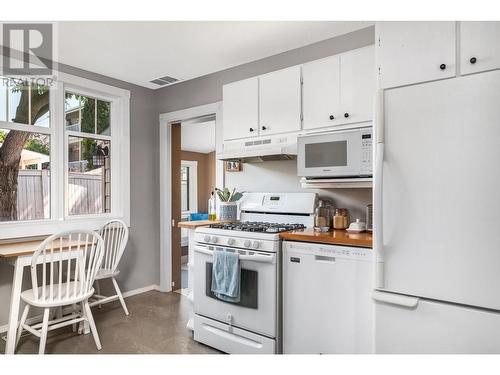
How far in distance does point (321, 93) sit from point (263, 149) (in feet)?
2.08

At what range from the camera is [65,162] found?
3350 mm

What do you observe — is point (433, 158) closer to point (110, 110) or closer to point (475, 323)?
point (475, 323)

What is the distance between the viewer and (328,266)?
212cm

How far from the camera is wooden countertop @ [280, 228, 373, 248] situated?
2.00 m

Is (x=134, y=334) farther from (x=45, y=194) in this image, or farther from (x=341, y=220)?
(x=341, y=220)

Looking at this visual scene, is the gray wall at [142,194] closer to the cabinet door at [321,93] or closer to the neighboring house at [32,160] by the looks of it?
the neighboring house at [32,160]

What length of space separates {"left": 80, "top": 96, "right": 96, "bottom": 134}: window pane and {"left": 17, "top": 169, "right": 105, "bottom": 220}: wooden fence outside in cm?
48

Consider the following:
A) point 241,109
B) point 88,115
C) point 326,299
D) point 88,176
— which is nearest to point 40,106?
point 88,115

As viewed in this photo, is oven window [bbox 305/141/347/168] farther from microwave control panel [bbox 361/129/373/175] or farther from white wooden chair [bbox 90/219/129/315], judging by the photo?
white wooden chair [bbox 90/219/129/315]

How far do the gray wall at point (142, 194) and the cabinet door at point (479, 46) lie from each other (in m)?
3.28

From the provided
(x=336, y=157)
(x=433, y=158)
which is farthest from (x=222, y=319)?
(x=433, y=158)

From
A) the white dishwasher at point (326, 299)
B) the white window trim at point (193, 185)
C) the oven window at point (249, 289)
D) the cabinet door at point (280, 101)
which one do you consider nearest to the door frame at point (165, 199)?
the cabinet door at point (280, 101)

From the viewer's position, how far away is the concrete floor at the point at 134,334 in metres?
2.56

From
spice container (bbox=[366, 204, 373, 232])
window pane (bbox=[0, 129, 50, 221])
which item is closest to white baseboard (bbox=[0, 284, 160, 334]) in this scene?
window pane (bbox=[0, 129, 50, 221])
